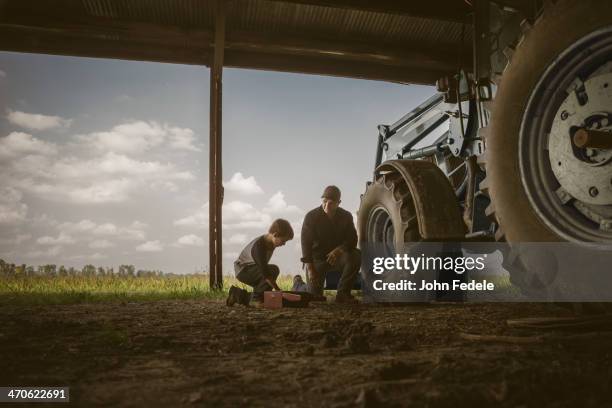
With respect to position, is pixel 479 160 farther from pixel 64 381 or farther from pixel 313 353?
pixel 64 381

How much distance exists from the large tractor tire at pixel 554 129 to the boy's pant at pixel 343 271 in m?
2.60

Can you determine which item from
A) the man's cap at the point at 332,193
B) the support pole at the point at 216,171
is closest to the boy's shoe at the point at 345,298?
the man's cap at the point at 332,193

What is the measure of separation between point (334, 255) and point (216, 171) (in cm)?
230

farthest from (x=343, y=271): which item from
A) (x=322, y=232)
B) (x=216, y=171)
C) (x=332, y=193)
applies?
(x=216, y=171)

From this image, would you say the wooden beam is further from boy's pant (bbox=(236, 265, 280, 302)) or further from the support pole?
boy's pant (bbox=(236, 265, 280, 302))

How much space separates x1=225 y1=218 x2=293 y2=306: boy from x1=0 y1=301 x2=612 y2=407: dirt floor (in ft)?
6.68

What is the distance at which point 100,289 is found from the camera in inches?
248

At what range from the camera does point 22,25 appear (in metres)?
6.14

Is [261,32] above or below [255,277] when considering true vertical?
above

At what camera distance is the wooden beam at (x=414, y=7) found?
6047 mm

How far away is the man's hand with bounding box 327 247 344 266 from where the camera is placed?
501 centimetres

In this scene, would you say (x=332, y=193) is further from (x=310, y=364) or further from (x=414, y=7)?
(x=310, y=364)

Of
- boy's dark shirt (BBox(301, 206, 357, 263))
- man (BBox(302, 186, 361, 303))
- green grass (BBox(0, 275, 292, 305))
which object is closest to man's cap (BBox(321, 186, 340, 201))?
man (BBox(302, 186, 361, 303))

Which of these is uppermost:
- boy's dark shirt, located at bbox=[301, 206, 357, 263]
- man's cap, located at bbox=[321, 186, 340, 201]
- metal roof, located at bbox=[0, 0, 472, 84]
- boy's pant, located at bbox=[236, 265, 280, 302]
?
metal roof, located at bbox=[0, 0, 472, 84]
